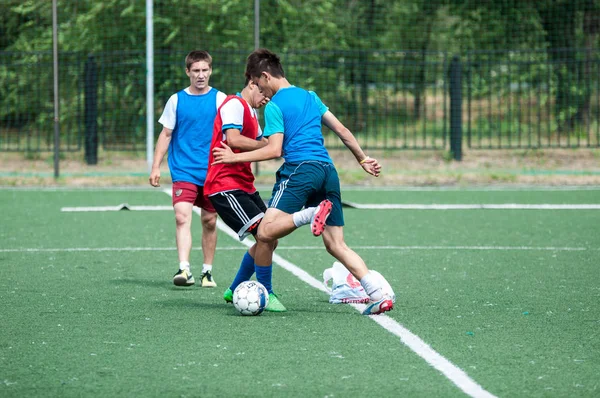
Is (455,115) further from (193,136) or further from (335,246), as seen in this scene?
(335,246)

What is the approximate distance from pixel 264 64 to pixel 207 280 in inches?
82.8

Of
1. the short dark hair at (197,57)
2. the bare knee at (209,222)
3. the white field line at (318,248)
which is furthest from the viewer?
the white field line at (318,248)

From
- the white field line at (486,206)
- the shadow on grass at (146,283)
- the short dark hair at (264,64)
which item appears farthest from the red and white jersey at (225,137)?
the white field line at (486,206)

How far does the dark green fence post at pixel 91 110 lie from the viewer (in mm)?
20406

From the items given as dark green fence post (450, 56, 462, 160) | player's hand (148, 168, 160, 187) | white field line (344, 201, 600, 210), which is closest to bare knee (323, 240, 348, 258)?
player's hand (148, 168, 160, 187)

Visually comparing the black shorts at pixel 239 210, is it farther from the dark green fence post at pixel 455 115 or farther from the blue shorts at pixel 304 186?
the dark green fence post at pixel 455 115

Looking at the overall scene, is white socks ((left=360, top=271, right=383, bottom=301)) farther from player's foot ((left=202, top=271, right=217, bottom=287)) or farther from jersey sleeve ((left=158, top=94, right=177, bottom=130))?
jersey sleeve ((left=158, top=94, right=177, bottom=130))

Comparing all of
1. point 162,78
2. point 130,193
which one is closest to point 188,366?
point 130,193

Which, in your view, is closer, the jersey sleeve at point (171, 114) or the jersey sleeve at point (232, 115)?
the jersey sleeve at point (232, 115)

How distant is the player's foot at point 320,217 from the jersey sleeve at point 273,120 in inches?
22.6

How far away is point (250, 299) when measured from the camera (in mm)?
6793

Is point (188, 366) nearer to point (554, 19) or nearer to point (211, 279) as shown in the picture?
point (211, 279)

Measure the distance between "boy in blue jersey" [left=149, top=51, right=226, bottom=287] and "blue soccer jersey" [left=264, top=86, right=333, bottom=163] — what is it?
1580mm

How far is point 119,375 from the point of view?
5160 millimetres
